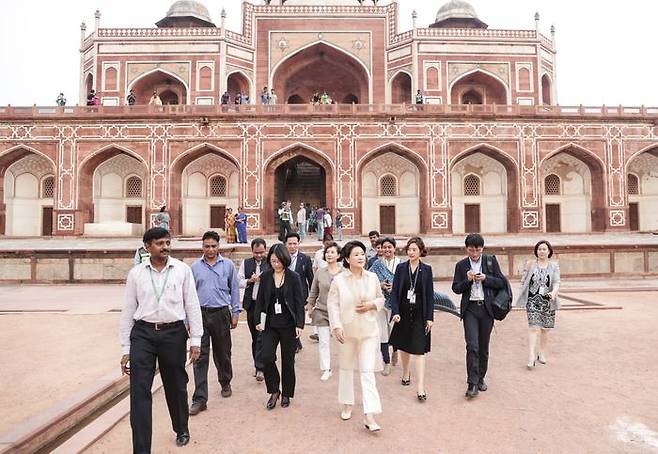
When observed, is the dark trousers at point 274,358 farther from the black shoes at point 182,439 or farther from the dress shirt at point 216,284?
the black shoes at point 182,439

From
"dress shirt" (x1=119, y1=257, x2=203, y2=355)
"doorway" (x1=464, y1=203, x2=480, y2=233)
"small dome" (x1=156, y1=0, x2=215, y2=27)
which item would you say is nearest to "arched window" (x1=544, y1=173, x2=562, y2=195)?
"doorway" (x1=464, y1=203, x2=480, y2=233)

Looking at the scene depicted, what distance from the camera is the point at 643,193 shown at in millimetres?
20047

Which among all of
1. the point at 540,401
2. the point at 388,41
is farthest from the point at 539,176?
the point at 540,401

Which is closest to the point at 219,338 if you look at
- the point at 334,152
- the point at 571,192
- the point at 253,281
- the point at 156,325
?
the point at 253,281

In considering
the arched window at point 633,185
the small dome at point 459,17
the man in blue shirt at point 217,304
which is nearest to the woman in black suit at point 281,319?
the man in blue shirt at point 217,304

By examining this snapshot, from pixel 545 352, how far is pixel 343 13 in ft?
74.8

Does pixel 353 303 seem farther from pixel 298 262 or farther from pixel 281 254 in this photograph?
pixel 298 262

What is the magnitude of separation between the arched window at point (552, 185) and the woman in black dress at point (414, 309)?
62.0 ft

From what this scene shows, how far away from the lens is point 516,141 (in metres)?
18.3

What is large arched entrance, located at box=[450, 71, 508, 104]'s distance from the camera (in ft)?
75.2

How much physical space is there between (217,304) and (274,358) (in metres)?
0.65

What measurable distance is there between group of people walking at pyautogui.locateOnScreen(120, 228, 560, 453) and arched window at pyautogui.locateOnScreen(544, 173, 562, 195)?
57.7 ft

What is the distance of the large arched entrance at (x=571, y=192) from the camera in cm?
1884

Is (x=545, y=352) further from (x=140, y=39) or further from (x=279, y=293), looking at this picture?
(x=140, y=39)
